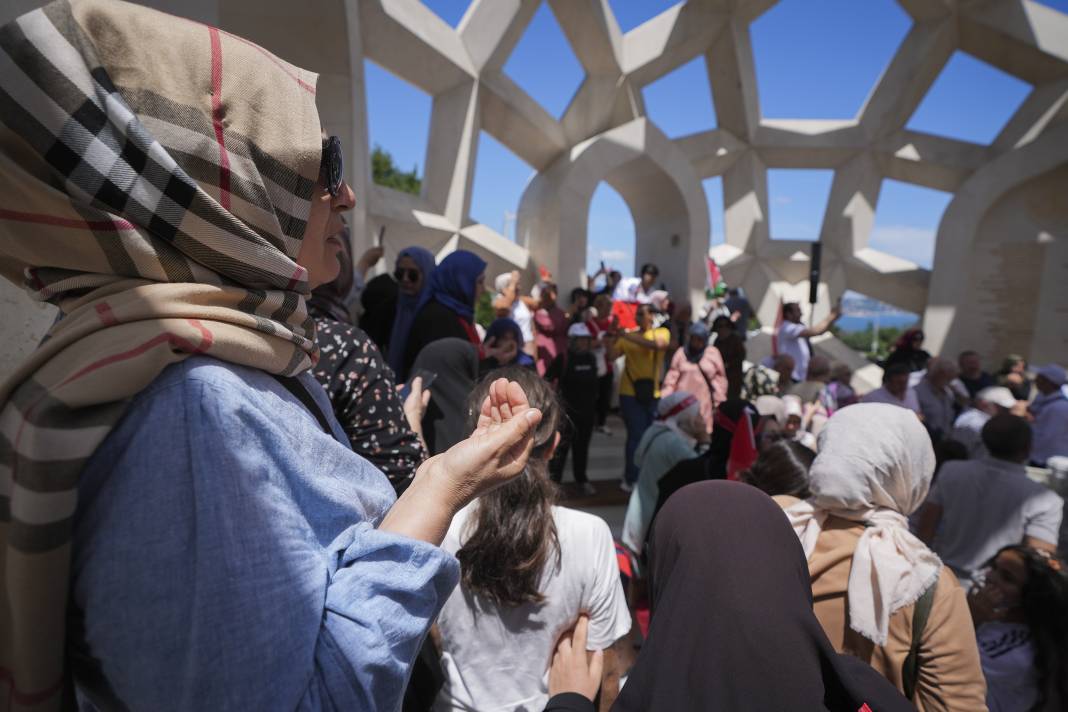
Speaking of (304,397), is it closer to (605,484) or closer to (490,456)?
(490,456)

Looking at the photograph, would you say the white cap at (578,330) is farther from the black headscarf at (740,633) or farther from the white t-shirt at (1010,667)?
the black headscarf at (740,633)

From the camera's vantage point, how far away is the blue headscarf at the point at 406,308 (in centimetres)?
359

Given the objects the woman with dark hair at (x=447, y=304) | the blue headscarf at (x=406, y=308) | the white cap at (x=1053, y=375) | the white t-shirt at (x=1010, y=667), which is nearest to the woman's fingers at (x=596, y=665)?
the white t-shirt at (x=1010, y=667)

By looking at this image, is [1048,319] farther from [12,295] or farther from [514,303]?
[12,295]

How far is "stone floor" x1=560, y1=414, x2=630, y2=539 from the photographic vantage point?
4.80 m

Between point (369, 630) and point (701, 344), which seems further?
point (701, 344)

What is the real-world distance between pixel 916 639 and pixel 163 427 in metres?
1.84

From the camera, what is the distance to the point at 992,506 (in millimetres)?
2936

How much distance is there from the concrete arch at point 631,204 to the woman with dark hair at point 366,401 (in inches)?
323

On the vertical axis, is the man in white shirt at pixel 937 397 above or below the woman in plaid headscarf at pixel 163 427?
below

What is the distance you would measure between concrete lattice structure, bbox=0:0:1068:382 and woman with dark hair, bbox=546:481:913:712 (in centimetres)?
683

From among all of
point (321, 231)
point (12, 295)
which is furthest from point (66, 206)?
point (12, 295)

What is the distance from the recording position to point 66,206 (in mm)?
672

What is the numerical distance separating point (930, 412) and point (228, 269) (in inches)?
245
